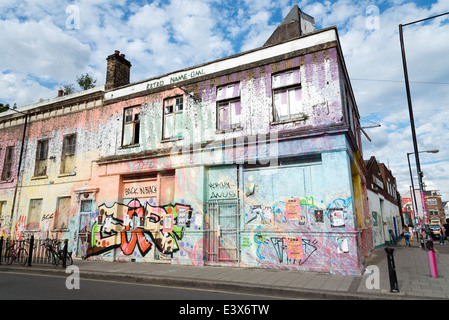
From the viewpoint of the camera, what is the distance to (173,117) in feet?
43.8

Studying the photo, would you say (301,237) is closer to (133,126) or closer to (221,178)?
(221,178)

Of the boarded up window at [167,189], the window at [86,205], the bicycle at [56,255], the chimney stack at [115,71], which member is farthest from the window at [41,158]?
the boarded up window at [167,189]

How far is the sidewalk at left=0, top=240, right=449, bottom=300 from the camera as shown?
6775 millimetres

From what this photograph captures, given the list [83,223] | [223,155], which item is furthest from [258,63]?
[83,223]

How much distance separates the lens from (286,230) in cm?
1007

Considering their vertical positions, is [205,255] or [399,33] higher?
[399,33]

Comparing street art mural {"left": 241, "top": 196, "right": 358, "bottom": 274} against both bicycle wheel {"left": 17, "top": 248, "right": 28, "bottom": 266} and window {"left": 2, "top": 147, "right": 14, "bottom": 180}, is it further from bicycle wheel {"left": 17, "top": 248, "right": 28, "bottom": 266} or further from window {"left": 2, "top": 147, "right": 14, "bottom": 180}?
window {"left": 2, "top": 147, "right": 14, "bottom": 180}

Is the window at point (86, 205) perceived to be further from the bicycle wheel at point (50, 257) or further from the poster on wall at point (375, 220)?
the poster on wall at point (375, 220)

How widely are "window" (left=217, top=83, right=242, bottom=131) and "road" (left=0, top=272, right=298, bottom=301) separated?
6.60 meters

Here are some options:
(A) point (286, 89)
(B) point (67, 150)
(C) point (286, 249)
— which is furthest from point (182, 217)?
(B) point (67, 150)

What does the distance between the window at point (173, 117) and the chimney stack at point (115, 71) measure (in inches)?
160

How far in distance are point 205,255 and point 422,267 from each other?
7.85 metres

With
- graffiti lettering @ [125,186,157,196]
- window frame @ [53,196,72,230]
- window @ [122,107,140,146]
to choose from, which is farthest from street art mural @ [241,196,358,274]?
window frame @ [53,196,72,230]
